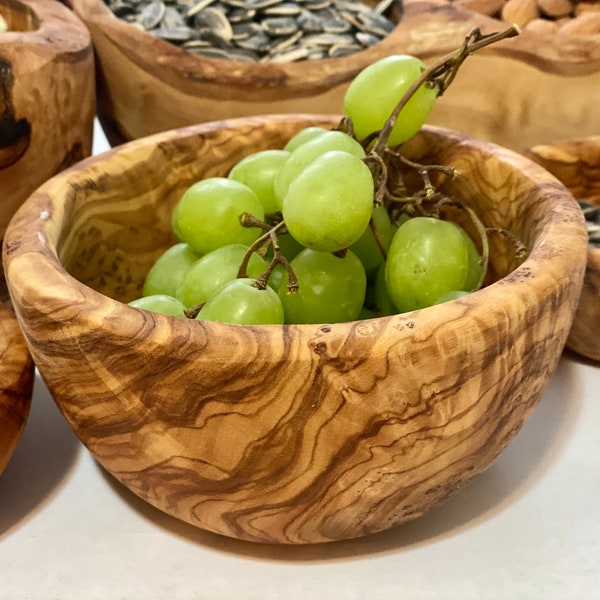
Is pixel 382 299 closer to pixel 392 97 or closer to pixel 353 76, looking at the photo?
pixel 392 97

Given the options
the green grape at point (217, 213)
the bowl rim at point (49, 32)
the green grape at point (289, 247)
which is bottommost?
the green grape at point (289, 247)

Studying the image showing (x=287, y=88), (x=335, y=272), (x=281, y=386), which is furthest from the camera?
(x=287, y=88)

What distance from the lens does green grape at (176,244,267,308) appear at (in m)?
0.46

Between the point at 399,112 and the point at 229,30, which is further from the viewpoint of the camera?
the point at 229,30

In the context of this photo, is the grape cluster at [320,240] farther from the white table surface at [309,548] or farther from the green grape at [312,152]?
the white table surface at [309,548]

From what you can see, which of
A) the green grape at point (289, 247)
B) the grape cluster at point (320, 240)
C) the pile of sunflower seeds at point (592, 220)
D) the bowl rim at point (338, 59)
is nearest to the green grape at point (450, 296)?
the grape cluster at point (320, 240)

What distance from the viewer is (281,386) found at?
0.34 metres

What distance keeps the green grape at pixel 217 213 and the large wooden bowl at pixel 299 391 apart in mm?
89

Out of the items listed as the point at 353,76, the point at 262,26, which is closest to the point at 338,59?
the point at 353,76

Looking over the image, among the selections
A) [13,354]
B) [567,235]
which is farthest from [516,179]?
[13,354]

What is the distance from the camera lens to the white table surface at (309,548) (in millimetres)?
423

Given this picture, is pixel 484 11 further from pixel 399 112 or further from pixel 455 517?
pixel 455 517

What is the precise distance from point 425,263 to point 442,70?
0.14 metres

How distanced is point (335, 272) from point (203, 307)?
3.1 inches
